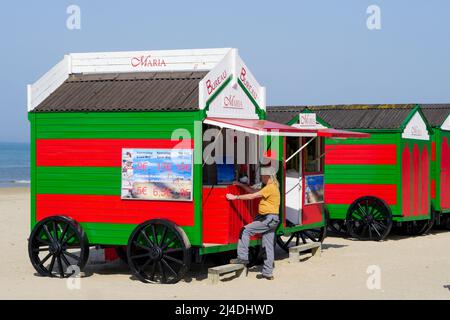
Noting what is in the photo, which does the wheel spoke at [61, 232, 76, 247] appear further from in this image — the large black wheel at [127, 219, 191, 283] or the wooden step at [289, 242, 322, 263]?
the wooden step at [289, 242, 322, 263]

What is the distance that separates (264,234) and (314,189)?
3.07 m

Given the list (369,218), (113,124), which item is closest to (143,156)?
(113,124)

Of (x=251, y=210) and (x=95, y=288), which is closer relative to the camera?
(x=95, y=288)

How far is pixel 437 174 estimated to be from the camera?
63.6 ft

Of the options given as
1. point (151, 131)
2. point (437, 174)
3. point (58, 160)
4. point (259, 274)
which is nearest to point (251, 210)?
point (259, 274)

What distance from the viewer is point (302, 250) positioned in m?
14.4

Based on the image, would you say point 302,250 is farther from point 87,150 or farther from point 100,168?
point 87,150

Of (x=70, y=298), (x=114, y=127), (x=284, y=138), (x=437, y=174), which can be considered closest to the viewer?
(x=70, y=298)

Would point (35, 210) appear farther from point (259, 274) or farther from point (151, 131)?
point (259, 274)

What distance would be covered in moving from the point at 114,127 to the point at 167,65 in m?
1.37

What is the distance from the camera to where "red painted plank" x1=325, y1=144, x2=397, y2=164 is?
17734mm

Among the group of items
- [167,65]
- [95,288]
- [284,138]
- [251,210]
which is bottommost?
[95,288]

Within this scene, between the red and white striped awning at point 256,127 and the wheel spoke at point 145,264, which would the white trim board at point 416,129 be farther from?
→ the wheel spoke at point 145,264

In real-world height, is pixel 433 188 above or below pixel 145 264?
above
